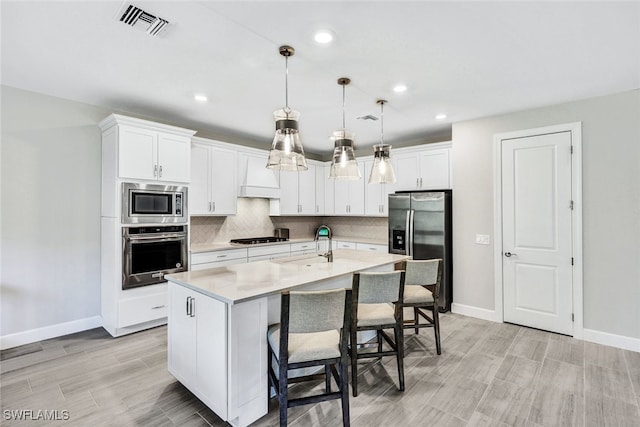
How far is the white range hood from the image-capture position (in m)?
5.01

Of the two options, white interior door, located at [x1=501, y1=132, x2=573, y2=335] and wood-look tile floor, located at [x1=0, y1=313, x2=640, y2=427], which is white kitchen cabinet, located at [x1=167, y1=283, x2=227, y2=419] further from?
white interior door, located at [x1=501, y1=132, x2=573, y2=335]

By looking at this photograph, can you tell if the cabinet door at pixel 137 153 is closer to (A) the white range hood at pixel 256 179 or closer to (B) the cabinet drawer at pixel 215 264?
(B) the cabinet drawer at pixel 215 264

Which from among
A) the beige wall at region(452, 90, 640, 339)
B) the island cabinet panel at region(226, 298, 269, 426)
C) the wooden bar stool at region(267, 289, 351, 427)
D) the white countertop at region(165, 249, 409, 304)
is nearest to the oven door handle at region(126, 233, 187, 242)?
the white countertop at region(165, 249, 409, 304)

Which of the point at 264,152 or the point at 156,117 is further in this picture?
the point at 264,152

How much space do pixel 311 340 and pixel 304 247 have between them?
363 centimetres

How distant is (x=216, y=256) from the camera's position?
14.3ft

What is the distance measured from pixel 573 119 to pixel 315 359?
3787 mm

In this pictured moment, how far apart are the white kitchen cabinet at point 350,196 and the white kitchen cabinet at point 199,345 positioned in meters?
3.97

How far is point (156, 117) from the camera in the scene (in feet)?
13.6

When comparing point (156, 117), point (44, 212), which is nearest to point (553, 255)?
point (156, 117)

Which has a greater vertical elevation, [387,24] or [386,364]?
[387,24]

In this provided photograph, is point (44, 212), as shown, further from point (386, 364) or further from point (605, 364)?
point (605, 364)

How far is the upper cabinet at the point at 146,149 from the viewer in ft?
11.3

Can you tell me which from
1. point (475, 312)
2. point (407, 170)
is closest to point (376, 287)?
point (475, 312)
